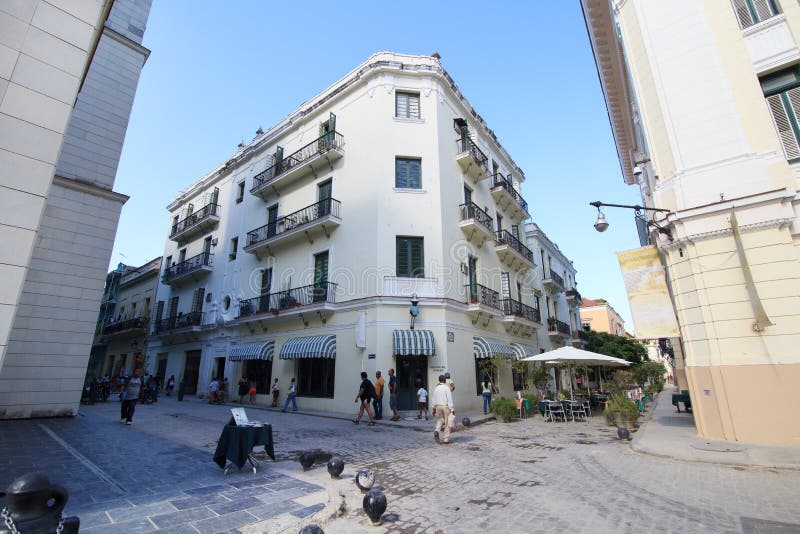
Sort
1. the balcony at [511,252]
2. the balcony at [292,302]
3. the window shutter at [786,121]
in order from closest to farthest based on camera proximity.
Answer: the window shutter at [786,121], the balcony at [292,302], the balcony at [511,252]

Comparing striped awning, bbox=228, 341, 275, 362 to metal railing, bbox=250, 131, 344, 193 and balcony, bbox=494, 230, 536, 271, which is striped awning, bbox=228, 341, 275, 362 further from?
balcony, bbox=494, 230, 536, 271

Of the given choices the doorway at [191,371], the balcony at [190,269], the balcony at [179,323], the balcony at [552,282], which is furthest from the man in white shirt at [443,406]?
the balcony at [552,282]

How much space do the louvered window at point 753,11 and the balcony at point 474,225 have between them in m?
10.6

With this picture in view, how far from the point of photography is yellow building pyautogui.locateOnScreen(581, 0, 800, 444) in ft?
24.4

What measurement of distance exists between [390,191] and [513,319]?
31.1 ft

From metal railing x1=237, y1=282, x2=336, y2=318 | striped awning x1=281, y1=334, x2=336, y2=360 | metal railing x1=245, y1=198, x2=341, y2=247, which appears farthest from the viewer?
metal railing x1=245, y1=198, x2=341, y2=247

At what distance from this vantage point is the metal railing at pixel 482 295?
56.3 feet

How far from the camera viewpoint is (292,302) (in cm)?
1755

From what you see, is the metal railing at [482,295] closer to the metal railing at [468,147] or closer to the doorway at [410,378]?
the doorway at [410,378]

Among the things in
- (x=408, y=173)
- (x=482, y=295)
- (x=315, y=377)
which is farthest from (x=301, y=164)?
(x=482, y=295)

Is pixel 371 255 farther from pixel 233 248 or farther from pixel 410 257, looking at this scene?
pixel 233 248

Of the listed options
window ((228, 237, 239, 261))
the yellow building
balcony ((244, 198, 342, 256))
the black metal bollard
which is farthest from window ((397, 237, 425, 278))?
the black metal bollard

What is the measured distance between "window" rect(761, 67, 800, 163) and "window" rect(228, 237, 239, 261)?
24.2 meters

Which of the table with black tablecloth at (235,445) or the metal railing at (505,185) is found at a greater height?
the metal railing at (505,185)
